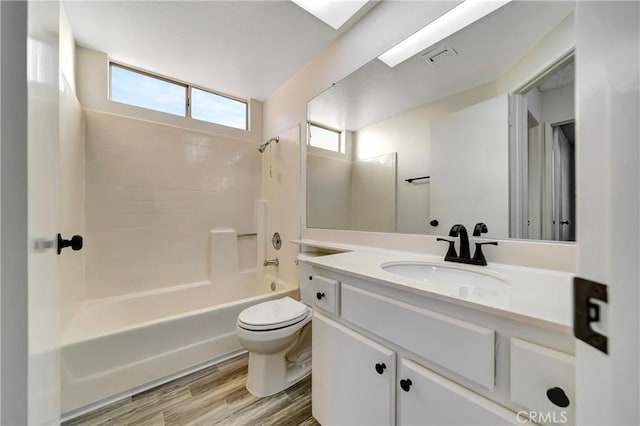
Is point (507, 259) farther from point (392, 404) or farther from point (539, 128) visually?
point (392, 404)

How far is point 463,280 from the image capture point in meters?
0.99

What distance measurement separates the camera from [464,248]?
3.39 ft

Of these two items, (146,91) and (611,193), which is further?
(146,91)

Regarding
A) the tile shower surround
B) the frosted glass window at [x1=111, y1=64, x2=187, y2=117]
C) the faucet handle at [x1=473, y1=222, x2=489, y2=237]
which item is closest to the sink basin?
the faucet handle at [x1=473, y1=222, x2=489, y2=237]

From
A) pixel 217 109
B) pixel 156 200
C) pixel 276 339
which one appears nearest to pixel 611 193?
pixel 276 339

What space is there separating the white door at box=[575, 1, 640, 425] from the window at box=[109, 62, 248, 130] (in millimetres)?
2683

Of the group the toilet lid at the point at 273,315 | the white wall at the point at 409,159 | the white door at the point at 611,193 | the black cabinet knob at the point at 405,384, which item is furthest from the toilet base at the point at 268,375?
the white door at the point at 611,193

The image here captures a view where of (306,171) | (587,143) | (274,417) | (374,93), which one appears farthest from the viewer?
(306,171)

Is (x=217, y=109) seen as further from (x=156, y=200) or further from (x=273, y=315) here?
(x=273, y=315)

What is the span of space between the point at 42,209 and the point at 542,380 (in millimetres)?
1161

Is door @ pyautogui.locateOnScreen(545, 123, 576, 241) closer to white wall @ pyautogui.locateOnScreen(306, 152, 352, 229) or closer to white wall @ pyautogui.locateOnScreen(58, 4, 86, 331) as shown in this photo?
white wall @ pyautogui.locateOnScreen(306, 152, 352, 229)

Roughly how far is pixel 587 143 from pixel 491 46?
43.5 inches

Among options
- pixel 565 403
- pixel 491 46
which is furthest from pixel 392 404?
pixel 491 46

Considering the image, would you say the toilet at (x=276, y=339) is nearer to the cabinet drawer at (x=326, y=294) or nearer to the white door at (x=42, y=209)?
the cabinet drawer at (x=326, y=294)
